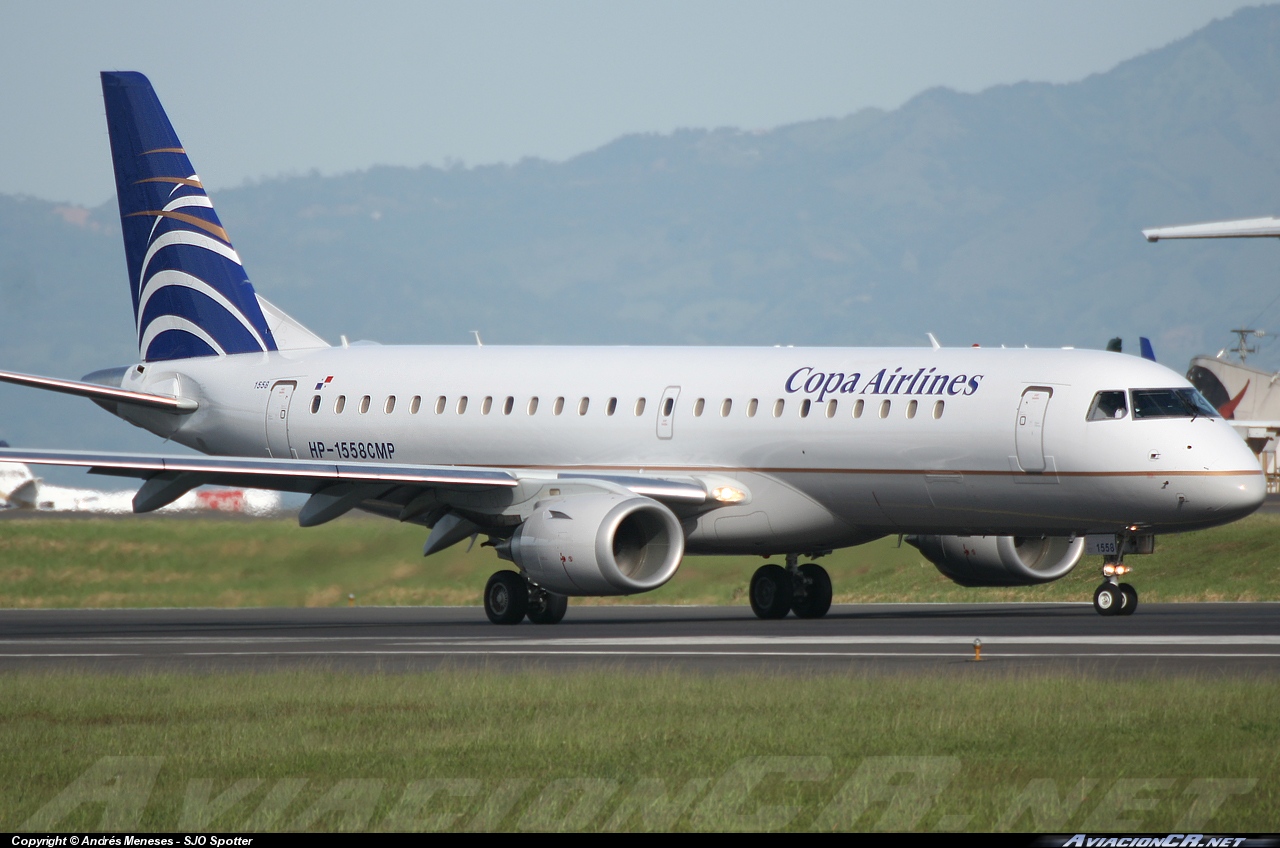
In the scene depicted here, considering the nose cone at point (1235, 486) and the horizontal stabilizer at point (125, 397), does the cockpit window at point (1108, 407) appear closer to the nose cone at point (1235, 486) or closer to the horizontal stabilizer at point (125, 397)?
the nose cone at point (1235, 486)

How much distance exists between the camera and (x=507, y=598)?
28.8 m

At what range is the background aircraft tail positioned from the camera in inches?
1391

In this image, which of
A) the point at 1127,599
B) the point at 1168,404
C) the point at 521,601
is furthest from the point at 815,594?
the point at 1168,404

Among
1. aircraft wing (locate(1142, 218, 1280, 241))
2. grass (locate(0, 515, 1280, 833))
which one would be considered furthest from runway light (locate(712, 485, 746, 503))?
aircraft wing (locate(1142, 218, 1280, 241))

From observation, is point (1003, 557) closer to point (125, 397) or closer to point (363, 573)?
point (363, 573)

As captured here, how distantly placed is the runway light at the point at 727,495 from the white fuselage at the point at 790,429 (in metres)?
0.11

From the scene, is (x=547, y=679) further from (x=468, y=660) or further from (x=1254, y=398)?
(x=1254, y=398)

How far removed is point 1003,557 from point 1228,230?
45163 mm

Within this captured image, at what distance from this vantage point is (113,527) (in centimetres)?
4075

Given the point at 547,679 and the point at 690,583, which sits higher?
the point at 547,679

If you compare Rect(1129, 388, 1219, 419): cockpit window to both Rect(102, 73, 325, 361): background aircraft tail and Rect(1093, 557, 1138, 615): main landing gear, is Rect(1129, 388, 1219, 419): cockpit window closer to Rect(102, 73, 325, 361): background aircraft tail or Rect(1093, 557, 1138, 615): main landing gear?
Rect(1093, 557, 1138, 615): main landing gear

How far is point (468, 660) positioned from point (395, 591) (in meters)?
17.0

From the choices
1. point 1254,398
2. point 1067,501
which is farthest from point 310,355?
point 1254,398

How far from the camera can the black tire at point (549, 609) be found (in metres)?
28.8
